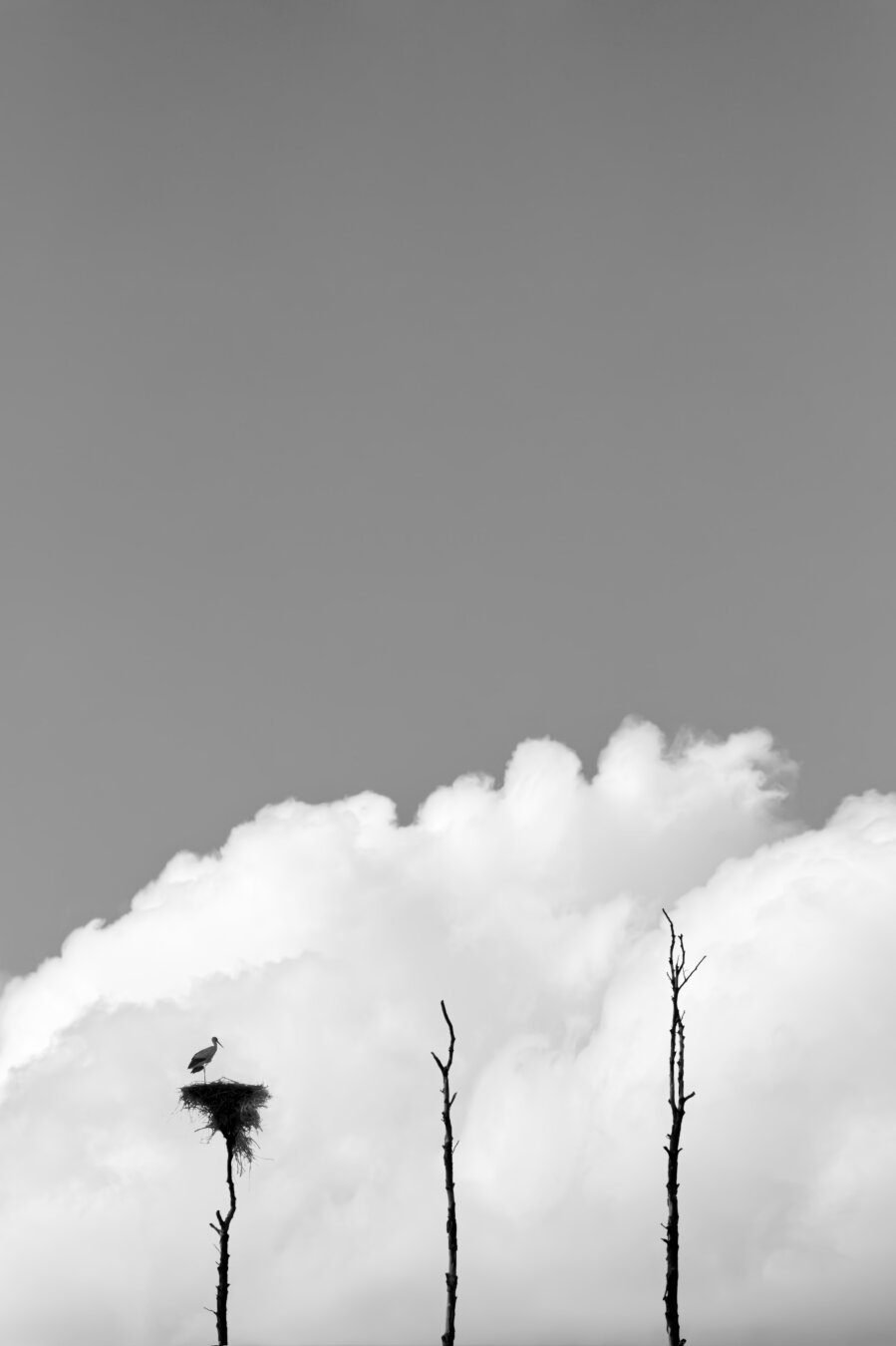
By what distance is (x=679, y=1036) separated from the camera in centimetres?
3672

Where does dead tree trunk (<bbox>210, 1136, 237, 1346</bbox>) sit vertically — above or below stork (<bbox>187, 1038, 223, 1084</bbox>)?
below

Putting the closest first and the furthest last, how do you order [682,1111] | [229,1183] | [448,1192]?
[682,1111] < [448,1192] < [229,1183]

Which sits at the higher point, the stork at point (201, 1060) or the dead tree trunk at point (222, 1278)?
the stork at point (201, 1060)

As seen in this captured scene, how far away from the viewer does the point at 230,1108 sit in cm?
4444

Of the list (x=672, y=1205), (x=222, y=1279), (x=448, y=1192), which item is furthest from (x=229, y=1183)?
(x=672, y=1205)

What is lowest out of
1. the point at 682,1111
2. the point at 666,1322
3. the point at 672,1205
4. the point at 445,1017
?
the point at 666,1322

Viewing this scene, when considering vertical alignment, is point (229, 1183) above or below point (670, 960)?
below

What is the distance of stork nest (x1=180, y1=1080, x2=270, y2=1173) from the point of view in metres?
44.4

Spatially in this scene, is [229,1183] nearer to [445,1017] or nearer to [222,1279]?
[222,1279]

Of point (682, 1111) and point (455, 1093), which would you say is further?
point (455, 1093)

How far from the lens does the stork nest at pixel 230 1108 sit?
44.4 m

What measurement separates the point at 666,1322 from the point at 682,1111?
490cm

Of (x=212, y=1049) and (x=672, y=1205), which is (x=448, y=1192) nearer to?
(x=672, y=1205)


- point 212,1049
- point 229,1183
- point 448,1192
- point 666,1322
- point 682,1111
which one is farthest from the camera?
point 212,1049
